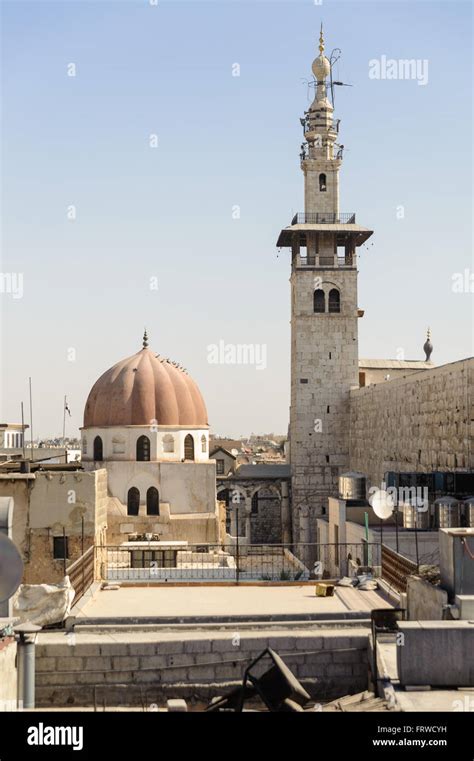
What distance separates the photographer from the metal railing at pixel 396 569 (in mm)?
10859

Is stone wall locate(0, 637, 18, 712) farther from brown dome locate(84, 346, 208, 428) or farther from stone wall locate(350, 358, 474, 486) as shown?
brown dome locate(84, 346, 208, 428)

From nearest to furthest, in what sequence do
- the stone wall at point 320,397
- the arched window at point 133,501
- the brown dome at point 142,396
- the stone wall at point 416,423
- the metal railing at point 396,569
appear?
the metal railing at point 396,569
the stone wall at point 416,423
the arched window at point 133,501
the brown dome at point 142,396
the stone wall at point 320,397

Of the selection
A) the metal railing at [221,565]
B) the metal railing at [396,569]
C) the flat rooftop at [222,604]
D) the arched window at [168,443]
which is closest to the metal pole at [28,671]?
the flat rooftop at [222,604]

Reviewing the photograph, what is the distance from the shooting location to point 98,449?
26141mm

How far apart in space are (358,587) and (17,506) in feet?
26.5

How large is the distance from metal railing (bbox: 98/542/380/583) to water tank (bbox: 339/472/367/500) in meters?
1.42

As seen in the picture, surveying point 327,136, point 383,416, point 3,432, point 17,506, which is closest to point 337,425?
point 383,416

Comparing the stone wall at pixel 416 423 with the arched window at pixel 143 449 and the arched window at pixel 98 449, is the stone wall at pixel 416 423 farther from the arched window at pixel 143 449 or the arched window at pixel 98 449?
the arched window at pixel 98 449

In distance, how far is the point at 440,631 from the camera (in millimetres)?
7094

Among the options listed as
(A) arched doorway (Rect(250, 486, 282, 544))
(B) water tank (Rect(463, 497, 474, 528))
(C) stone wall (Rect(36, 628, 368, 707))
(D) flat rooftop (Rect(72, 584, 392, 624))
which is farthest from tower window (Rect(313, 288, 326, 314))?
(C) stone wall (Rect(36, 628, 368, 707))

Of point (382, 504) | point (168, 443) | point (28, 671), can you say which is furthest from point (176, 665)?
point (168, 443)

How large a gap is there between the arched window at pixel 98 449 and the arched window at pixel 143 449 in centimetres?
115

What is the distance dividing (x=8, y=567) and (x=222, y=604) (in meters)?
4.36

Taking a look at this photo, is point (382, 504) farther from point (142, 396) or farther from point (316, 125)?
point (316, 125)
